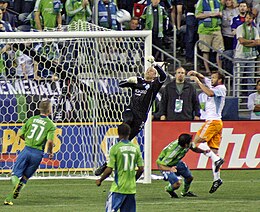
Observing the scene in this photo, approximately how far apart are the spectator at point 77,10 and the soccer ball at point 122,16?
53.1 inches

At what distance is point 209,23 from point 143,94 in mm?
7702

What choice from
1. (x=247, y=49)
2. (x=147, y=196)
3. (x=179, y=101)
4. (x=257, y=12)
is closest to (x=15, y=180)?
(x=147, y=196)


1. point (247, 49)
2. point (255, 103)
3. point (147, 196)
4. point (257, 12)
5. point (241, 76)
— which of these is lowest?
point (255, 103)

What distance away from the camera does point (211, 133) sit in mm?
19359

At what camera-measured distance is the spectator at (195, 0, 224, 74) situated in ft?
84.7

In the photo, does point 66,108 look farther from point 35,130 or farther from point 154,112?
point 35,130

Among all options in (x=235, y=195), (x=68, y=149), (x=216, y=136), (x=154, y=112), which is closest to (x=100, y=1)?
(x=154, y=112)

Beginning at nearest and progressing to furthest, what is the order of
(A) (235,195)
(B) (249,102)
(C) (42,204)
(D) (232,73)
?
(C) (42,204)
(A) (235,195)
(B) (249,102)
(D) (232,73)

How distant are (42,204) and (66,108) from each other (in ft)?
16.8

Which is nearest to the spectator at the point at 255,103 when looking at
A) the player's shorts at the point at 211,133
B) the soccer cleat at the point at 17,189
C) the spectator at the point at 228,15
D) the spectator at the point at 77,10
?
the spectator at the point at 228,15

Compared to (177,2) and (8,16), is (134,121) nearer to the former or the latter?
(8,16)

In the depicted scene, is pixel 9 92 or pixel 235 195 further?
pixel 9 92

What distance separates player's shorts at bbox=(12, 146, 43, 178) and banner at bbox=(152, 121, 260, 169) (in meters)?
5.83

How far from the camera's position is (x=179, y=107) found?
73.4 feet
